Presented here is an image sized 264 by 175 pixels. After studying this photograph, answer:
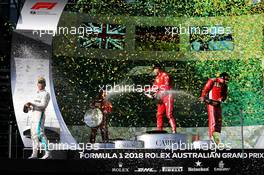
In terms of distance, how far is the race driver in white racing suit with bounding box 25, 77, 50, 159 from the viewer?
960 centimetres

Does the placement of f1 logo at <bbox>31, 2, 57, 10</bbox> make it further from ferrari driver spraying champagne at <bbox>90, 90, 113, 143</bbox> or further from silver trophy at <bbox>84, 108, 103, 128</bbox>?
silver trophy at <bbox>84, 108, 103, 128</bbox>

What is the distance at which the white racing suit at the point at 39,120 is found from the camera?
9.61 metres

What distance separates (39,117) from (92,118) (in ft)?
2.76

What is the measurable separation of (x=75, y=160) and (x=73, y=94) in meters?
1.06

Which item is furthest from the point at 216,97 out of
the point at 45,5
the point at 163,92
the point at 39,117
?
the point at 45,5

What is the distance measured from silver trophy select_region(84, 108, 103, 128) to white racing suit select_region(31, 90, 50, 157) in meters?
0.67

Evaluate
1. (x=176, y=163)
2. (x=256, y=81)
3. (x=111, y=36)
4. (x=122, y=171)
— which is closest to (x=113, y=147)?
(x=122, y=171)

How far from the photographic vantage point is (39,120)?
31.9ft

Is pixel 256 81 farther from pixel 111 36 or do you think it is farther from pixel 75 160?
pixel 75 160

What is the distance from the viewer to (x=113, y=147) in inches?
379

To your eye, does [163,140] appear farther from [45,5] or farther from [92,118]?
[45,5]

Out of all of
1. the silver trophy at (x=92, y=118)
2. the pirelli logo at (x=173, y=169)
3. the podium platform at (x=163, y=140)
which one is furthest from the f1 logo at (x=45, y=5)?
the pirelli logo at (x=173, y=169)
